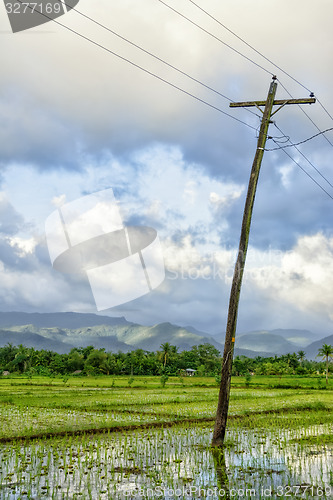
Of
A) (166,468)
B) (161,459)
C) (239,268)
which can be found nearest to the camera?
(166,468)

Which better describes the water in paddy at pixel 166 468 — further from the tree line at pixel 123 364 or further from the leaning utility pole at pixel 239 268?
the tree line at pixel 123 364

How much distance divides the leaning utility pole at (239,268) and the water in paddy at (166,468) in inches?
31.8

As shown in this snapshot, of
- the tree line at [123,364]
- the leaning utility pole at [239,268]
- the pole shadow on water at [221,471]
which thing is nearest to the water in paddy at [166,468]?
the pole shadow on water at [221,471]

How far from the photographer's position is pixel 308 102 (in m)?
12.4

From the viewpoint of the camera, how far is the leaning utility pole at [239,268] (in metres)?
11.6

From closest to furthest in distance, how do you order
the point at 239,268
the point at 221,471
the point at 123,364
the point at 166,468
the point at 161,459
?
1. the point at 221,471
2. the point at 166,468
3. the point at 161,459
4. the point at 239,268
5. the point at 123,364

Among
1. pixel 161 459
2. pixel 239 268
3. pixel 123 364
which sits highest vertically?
pixel 239 268

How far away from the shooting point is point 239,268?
1221 cm

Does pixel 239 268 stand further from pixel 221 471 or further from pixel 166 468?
pixel 166 468

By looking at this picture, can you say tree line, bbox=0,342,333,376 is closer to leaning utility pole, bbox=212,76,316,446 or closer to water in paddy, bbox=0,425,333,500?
leaning utility pole, bbox=212,76,316,446

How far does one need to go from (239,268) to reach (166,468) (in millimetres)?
5426

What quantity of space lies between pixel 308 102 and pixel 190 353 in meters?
95.5

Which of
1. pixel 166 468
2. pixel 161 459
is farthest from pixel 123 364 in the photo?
pixel 166 468

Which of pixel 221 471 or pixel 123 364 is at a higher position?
pixel 123 364
